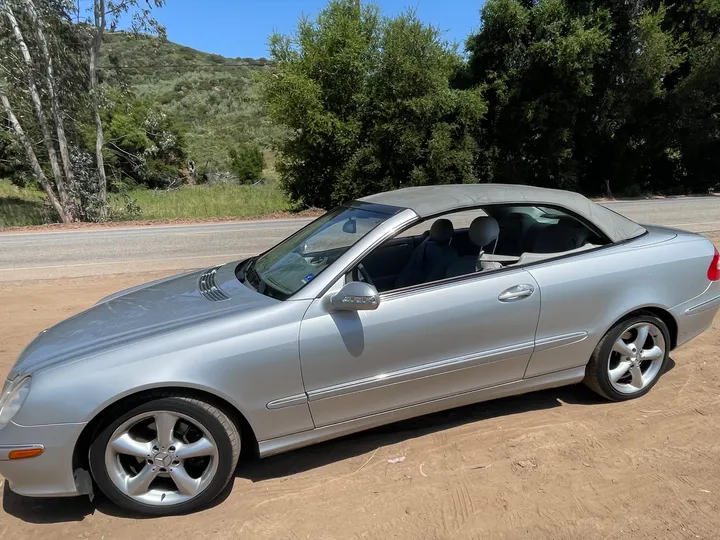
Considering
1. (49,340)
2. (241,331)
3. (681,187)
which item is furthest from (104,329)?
(681,187)

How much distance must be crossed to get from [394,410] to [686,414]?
200 centimetres

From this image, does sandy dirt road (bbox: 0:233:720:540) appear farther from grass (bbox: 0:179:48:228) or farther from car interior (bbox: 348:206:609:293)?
grass (bbox: 0:179:48:228)

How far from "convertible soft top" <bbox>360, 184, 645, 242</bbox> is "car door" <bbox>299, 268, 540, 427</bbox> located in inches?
20.2

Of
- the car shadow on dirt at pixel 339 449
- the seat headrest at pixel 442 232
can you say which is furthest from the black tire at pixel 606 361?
the seat headrest at pixel 442 232

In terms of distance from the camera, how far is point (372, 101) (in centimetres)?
2033

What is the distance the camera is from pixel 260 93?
21203 millimetres

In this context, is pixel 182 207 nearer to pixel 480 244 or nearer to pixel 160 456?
pixel 480 244

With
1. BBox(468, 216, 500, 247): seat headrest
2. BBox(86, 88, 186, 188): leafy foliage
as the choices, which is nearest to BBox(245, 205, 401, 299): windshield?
BBox(468, 216, 500, 247): seat headrest

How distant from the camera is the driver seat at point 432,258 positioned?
3.37 metres

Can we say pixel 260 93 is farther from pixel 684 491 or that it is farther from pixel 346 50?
pixel 684 491

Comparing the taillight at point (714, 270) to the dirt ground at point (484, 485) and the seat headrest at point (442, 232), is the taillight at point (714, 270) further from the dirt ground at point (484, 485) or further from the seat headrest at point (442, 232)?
the seat headrest at point (442, 232)

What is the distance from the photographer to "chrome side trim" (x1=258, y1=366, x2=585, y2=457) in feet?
9.71

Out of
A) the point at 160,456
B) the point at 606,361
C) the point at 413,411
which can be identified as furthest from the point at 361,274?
the point at 606,361

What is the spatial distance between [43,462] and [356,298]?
1.71 m
